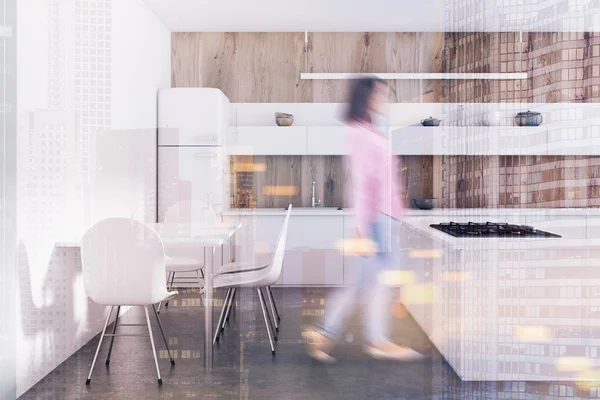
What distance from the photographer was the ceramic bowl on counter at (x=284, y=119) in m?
3.63

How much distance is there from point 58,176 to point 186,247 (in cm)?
66

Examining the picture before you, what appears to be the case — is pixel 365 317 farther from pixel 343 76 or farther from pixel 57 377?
pixel 57 377

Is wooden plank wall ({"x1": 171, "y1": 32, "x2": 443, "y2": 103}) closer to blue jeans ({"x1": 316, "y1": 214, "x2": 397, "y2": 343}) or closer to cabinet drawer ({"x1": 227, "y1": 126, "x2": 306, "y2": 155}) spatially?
cabinet drawer ({"x1": 227, "y1": 126, "x2": 306, "y2": 155})

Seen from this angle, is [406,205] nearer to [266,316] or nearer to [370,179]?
[370,179]

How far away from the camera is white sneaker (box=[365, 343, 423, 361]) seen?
2.90 m

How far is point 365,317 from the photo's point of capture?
3006 millimetres

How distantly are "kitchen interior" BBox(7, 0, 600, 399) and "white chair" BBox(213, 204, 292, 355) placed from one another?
0.13 feet

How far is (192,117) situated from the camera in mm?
3102

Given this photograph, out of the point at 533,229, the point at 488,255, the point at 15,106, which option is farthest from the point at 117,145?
the point at 533,229

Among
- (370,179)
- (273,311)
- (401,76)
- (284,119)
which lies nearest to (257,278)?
(273,311)

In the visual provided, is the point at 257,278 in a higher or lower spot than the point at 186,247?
lower

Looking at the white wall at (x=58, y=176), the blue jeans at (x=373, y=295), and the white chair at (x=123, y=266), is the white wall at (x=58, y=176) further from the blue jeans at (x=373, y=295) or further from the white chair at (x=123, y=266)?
the blue jeans at (x=373, y=295)

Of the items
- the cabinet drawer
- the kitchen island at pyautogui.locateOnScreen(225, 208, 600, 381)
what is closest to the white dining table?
the cabinet drawer

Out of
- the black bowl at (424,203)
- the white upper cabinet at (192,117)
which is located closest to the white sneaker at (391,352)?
the black bowl at (424,203)
